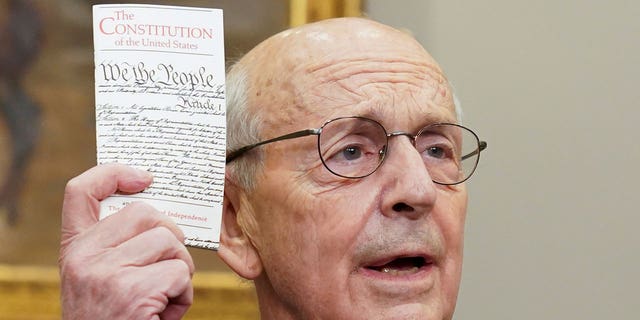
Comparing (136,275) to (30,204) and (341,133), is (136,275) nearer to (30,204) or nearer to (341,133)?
(341,133)

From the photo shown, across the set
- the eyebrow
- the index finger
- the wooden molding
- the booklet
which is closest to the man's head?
Answer: the eyebrow

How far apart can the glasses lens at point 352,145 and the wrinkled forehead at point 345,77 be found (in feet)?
0.08

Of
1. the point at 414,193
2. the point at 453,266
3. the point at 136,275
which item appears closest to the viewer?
the point at 136,275

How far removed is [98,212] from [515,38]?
1.52 metres

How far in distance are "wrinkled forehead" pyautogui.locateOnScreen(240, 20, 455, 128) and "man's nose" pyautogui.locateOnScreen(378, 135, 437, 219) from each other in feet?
0.27

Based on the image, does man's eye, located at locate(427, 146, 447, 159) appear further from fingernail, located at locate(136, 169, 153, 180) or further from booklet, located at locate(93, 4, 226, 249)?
fingernail, located at locate(136, 169, 153, 180)

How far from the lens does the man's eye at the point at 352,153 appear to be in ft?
6.54

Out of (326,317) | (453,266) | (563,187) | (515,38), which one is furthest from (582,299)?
(326,317)

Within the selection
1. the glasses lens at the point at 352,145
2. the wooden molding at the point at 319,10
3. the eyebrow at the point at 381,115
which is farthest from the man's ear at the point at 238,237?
the wooden molding at the point at 319,10

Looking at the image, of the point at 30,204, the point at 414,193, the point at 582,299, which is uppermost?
the point at 414,193

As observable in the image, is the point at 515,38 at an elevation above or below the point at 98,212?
above

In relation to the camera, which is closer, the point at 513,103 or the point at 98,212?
the point at 98,212

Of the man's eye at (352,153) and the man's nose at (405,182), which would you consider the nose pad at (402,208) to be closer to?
the man's nose at (405,182)

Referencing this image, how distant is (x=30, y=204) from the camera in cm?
300
